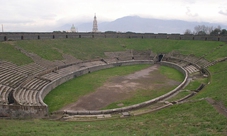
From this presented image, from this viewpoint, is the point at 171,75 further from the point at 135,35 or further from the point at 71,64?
the point at 135,35

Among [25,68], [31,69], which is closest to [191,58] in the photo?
[31,69]

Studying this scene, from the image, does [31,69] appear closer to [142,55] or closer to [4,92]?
[4,92]

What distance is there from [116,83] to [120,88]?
261 cm

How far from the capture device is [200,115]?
1417cm

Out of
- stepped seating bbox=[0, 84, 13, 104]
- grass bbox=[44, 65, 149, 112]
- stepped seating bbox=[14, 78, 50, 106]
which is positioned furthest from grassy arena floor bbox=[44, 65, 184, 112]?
stepped seating bbox=[0, 84, 13, 104]

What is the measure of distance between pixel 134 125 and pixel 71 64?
2593 cm

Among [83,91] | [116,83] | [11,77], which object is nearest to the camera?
Result: [11,77]

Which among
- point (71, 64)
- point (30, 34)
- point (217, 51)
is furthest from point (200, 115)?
point (30, 34)

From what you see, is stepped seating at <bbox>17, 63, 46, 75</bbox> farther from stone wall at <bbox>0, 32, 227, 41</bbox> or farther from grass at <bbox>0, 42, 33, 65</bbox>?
stone wall at <bbox>0, 32, 227, 41</bbox>

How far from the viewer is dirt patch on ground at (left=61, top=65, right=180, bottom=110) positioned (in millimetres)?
21847

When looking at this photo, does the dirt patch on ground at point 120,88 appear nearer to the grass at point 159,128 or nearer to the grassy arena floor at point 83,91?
the grassy arena floor at point 83,91

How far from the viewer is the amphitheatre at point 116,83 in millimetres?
14148

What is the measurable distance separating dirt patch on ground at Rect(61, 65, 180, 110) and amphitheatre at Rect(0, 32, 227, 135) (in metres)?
0.02

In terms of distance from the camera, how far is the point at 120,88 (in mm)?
27219
